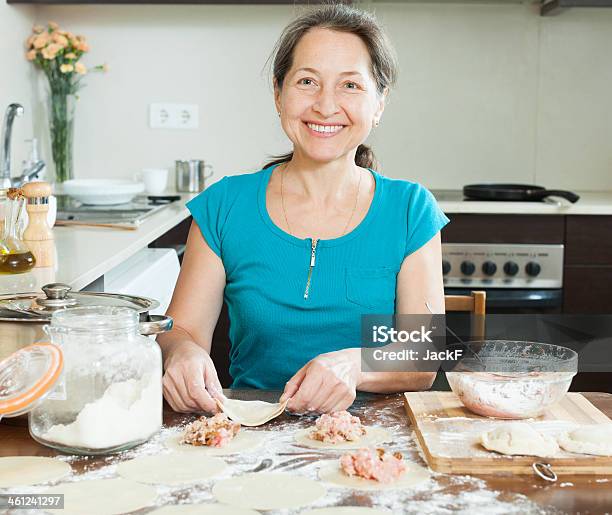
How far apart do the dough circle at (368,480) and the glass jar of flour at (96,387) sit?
9.3 inches

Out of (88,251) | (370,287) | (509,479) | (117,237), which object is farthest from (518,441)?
(117,237)

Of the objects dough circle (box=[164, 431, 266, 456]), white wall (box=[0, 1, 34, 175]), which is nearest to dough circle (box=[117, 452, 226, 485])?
dough circle (box=[164, 431, 266, 456])

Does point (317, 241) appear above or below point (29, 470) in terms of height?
above

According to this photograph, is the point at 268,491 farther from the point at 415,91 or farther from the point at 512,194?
the point at 415,91

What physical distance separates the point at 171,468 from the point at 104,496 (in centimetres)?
10

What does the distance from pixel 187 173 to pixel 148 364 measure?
2512mm

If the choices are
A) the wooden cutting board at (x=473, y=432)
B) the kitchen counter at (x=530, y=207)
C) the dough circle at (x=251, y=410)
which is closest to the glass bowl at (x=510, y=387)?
the wooden cutting board at (x=473, y=432)

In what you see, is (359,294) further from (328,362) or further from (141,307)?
(141,307)

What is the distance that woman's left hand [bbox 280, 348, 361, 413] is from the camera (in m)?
1.22

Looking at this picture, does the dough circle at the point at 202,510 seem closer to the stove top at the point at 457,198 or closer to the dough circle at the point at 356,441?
the dough circle at the point at 356,441

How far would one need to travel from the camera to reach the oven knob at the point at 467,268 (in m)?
3.08

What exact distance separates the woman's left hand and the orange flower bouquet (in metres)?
2.49

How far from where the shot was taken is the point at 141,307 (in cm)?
115

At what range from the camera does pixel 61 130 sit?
349 centimetres
